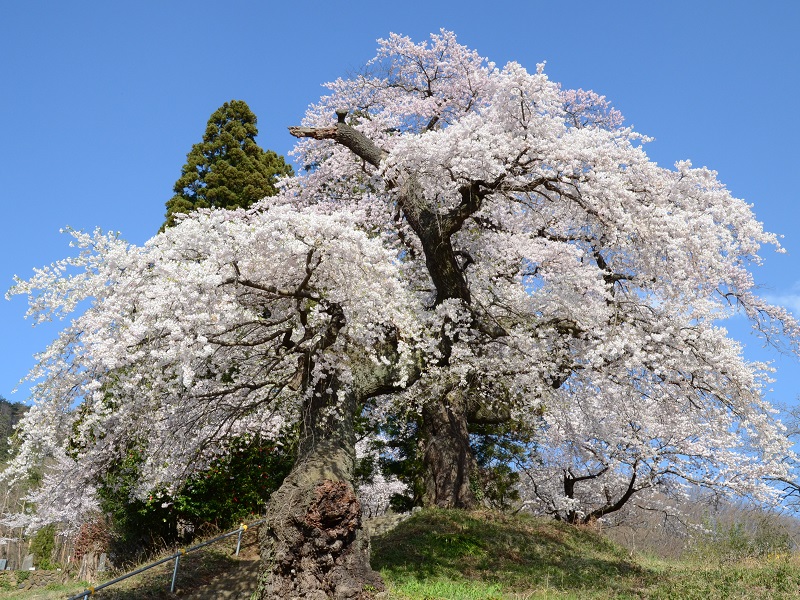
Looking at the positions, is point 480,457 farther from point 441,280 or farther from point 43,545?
point 43,545

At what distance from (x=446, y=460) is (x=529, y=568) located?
12.9 ft

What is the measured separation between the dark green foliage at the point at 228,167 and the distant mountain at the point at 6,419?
22.1m

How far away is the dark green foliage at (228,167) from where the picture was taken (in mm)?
23516

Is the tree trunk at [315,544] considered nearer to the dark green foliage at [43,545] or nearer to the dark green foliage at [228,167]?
the dark green foliage at [228,167]

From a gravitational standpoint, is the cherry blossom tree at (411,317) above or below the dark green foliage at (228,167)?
below

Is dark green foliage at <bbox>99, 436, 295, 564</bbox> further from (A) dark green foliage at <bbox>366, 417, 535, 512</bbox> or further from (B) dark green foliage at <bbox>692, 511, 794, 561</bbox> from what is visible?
(B) dark green foliage at <bbox>692, 511, 794, 561</bbox>

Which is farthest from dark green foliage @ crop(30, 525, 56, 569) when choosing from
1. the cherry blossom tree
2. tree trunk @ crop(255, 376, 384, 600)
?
tree trunk @ crop(255, 376, 384, 600)

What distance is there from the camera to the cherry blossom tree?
9.53 m

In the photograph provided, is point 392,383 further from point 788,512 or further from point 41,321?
point 788,512

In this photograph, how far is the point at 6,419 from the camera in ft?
176

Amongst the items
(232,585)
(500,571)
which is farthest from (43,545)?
(500,571)

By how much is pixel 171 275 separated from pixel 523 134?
627 centimetres

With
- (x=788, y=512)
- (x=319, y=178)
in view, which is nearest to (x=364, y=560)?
(x=319, y=178)

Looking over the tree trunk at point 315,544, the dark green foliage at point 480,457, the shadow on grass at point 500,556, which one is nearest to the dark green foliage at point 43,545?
the dark green foliage at point 480,457
